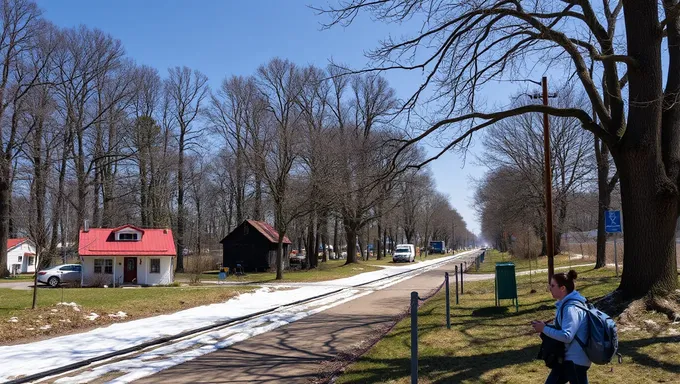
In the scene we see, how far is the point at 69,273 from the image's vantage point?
116ft

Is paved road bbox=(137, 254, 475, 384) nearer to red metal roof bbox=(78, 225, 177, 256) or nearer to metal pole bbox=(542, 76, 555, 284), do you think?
metal pole bbox=(542, 76, 555, 284)

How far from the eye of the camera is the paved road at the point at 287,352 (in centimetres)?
832

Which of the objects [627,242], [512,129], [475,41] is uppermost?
[512,129]

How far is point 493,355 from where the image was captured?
8203mm

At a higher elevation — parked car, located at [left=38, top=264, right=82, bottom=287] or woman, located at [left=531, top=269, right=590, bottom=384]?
woman, located at [left=531, top=269, right=590, bottom=384]

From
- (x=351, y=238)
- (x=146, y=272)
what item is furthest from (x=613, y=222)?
(x=351, y=238)

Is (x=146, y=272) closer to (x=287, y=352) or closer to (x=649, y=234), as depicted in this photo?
(x=287, y=352)

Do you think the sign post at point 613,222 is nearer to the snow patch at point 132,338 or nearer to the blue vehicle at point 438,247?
the snow patch at point 132,338

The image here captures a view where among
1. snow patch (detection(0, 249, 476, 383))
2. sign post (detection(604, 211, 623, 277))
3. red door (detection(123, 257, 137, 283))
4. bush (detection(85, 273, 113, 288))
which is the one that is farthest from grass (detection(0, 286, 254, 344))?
red door (detection(123, 257, 137, 283))

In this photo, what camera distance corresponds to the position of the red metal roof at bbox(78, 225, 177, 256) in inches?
1417

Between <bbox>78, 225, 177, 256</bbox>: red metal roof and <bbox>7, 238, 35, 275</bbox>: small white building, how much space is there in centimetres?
2739

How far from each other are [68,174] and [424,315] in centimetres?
4196

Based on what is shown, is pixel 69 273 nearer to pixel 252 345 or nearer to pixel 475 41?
pixel 252 345

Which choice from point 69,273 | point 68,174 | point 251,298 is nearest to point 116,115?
point 68,174
